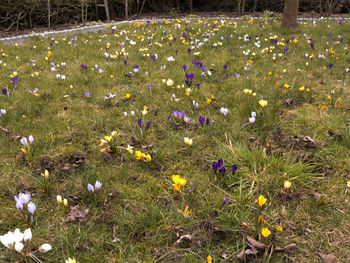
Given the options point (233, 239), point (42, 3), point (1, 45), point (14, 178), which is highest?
point (42, 3)

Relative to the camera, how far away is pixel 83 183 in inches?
86.1

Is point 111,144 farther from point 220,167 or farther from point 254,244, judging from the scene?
point 254,244

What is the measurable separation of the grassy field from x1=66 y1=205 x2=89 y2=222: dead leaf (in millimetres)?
12

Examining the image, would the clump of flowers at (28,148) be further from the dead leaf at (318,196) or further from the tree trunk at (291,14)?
the tree trunk at (291,14)

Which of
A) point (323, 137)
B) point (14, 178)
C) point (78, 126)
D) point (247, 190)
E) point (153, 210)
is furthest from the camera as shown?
point (78, 126)

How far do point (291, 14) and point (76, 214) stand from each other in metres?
7.81

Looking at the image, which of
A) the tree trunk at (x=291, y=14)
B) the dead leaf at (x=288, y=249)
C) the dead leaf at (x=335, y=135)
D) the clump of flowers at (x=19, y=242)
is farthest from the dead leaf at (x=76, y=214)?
the tree trunk at (x=291, y=14)

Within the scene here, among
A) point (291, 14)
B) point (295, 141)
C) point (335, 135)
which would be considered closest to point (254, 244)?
point (295, 141)

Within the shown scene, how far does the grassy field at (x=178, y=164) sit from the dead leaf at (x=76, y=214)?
0.04ft

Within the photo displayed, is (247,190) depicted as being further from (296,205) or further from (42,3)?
(42,3)

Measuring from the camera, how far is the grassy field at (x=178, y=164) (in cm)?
175

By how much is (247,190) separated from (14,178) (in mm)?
2027

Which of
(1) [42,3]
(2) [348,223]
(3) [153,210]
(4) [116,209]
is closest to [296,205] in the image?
(2) [348,223]

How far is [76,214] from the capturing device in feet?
6.32
